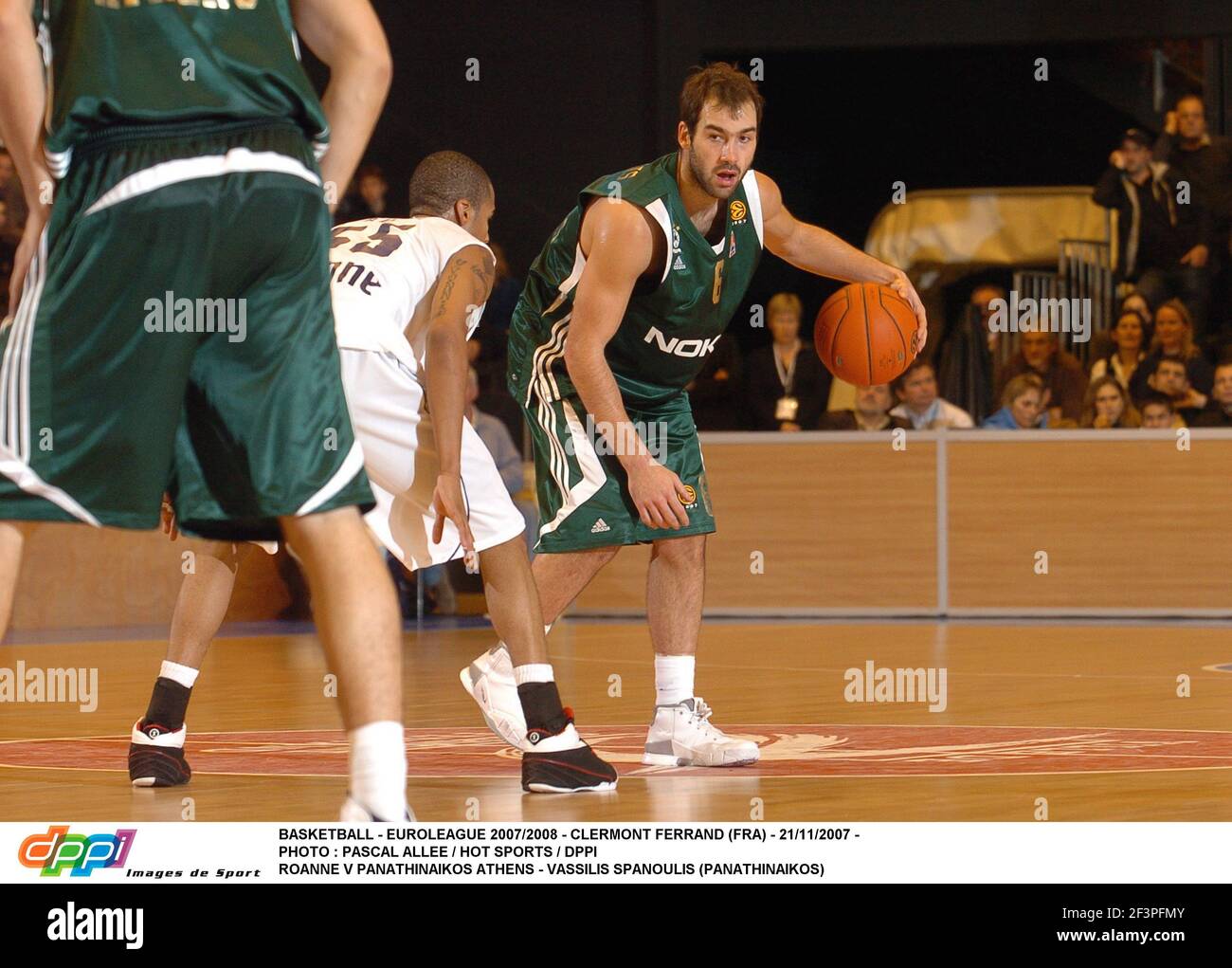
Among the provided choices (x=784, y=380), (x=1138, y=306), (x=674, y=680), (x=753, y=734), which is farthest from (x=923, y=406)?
(x=674, y=680)

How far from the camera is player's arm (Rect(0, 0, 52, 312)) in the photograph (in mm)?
3230

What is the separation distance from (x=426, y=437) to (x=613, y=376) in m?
0.62

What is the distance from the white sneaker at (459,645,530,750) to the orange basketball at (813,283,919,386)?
54.9 inches

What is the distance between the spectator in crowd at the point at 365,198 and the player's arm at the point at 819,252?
752cm

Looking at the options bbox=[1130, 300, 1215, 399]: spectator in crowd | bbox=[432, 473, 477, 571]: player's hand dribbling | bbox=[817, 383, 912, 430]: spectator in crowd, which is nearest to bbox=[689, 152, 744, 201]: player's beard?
bbox=[432, 473, 477, 571]: player's hand dribbling

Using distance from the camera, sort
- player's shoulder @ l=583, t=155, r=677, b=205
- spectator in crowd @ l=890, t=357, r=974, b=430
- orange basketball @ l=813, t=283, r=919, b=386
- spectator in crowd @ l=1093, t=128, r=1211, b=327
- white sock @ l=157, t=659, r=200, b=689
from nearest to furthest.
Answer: white sock @ l=157, t=659, r=200, b=689, player's shoulder @ l=583, t=155, r=677, b=205, orange basketball @ l=813, t=283, r=919, b=386, spectator in crowd @ l=890, t=357, r=974, b=430, spectator in crowd @ l=1093, t=128, r=1211, b=327

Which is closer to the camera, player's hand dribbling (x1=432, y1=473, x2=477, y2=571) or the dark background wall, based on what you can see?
player's hand dribbling (x1=432, y1=473, x2=477, y2=571)

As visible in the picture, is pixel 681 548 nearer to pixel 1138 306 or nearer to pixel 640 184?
pixel 640 184

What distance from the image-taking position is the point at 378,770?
331 cm

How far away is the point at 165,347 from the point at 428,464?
221 centimetres

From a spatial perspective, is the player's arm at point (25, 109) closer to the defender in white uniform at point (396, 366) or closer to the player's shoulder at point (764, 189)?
the defender in white uniform at point (396, 366)

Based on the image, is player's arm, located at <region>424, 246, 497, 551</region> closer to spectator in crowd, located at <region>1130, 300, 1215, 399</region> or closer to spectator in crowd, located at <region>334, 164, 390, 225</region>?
spectator in crowd, located at <region>334, 164, 390, 225</region>

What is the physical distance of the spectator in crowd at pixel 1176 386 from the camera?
41.3 feet

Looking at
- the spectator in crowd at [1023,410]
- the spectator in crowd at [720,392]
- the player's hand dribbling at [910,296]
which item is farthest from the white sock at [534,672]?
the spectator in crowd at [720,392]
